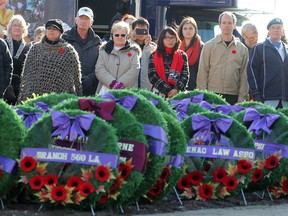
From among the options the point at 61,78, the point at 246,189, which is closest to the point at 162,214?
the point at 246,189

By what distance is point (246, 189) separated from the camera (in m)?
11.4

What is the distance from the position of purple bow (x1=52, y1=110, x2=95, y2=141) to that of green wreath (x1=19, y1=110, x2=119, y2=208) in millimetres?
50

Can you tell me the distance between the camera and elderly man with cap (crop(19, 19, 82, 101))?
13.0m

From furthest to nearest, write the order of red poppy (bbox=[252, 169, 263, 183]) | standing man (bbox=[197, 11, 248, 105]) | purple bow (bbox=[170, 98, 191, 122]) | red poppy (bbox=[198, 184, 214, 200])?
1. standing man (bbox=[197, 11, 248, 105])
2. purple bow (bbox=[170, 98, 191, 122])
3. red poppy (bbox=[252, 169, 263, 183])
4. red poppy (bbox=[198, 184, 214, 200])

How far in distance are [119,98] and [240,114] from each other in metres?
2.01

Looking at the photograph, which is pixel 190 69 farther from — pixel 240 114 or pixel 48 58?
pixel 240 114

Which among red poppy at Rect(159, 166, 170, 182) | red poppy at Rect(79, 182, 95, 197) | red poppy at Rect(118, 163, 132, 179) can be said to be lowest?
red poppy at Rect(159, 166, 170, 182)

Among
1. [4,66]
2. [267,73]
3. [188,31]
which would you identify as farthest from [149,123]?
[188,31]

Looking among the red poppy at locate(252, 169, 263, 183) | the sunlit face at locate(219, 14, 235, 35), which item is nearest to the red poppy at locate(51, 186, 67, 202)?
the red poppy at locate(252, 169, 263, 183)

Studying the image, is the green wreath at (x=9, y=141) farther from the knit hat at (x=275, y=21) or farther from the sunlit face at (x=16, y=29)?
the knit hat at (x=275, y=21)

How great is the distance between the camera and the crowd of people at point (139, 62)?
13016mm

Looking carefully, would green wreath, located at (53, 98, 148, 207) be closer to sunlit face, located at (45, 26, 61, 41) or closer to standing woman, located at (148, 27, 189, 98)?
sunlit face, located at (45, 26, 61, 41)

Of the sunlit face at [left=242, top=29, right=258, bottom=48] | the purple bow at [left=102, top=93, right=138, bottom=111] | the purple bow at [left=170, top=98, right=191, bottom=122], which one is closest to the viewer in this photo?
the purple bow at [left=102, top=93, right=138, bottom=111]

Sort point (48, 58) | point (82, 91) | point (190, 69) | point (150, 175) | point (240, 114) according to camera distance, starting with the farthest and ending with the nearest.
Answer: point (190, 69) → point (82, 91) → point (48, 58) → point (240, 114) → point (150, 175)
